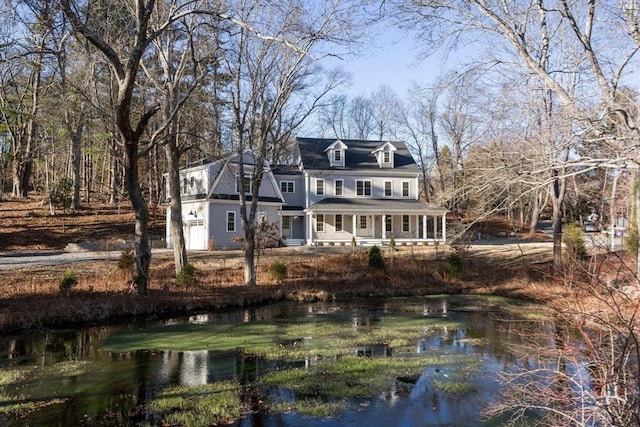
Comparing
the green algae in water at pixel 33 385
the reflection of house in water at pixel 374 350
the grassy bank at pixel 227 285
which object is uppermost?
the grassy bank at pixel 227 285

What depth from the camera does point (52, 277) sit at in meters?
18.2

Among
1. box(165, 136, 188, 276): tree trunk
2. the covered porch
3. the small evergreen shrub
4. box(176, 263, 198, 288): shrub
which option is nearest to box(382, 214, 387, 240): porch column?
the covered porch

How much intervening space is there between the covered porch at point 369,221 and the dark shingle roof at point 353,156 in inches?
105

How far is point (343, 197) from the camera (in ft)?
119

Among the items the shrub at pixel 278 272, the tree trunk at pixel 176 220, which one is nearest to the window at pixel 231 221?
the shrub at pixel 278 272

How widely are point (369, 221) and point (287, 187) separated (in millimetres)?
6359

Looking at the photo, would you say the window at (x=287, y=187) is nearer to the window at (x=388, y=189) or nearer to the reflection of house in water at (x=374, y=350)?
the window at (x=388, y=189)

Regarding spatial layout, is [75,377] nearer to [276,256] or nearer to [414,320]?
[414,320]

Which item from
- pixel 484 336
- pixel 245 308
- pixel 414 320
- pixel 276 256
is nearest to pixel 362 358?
pixel 484 336

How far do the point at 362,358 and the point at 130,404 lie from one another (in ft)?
15.2

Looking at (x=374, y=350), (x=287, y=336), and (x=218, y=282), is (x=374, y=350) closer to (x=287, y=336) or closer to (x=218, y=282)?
(x=287, y=336)

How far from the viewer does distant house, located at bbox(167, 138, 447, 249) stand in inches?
1319

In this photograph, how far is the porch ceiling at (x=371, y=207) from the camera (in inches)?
1325

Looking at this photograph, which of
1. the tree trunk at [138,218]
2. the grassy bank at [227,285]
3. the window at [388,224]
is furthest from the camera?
the window at [388,224]
